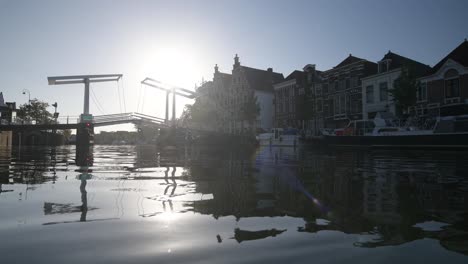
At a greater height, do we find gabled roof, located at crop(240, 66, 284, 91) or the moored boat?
gabled roof, located at crop(240, 66, 284, 91)

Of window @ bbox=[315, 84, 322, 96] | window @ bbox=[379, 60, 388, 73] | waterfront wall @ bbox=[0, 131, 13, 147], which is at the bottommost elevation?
waterfront wall @ bbox=[0, 131, 13, 147]

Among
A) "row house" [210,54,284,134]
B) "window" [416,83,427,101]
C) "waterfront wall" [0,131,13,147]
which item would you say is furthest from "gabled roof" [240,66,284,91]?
"waterfront wall" [0,131,13,147]

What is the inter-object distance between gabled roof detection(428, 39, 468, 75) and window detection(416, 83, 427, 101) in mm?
1577

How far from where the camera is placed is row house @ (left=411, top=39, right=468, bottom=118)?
101 feet

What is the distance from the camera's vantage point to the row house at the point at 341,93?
140 feet

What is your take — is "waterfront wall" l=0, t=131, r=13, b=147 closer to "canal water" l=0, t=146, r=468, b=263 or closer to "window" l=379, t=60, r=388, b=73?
"canal water" l=0, t=146, r=468, b=263

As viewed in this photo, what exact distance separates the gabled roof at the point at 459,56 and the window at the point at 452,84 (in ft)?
3.56

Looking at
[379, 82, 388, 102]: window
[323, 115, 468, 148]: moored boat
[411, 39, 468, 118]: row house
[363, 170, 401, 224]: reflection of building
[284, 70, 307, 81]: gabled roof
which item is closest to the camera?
[363, 170, 401, 224]: reflection of building

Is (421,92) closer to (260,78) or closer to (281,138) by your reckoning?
(281,138)

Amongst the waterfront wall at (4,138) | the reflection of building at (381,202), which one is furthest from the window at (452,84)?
the waterfront wall at (4,138)

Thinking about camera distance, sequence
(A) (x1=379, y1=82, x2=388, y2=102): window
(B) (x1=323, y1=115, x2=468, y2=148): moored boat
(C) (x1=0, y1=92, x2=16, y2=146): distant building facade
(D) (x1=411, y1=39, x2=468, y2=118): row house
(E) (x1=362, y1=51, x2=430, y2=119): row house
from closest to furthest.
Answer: (B) (x1=323, y1=115, x2=468, y2=148): moored boat < (D) (x1=411, y1=39, x2=468, y2=118): row house < (E) (x1=362, y1=51, x2=430, y2=119): row house < (A) (x1=379, y1=82, x2=388, y2=102): window < (C) (x1=0, y1=92, x2=16, y2=146): distant building facade

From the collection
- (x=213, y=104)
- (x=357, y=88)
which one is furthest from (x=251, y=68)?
(x=357, y=88)

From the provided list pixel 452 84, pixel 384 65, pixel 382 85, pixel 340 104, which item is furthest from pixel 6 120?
pixel 452 84

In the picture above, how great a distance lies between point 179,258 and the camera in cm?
239
